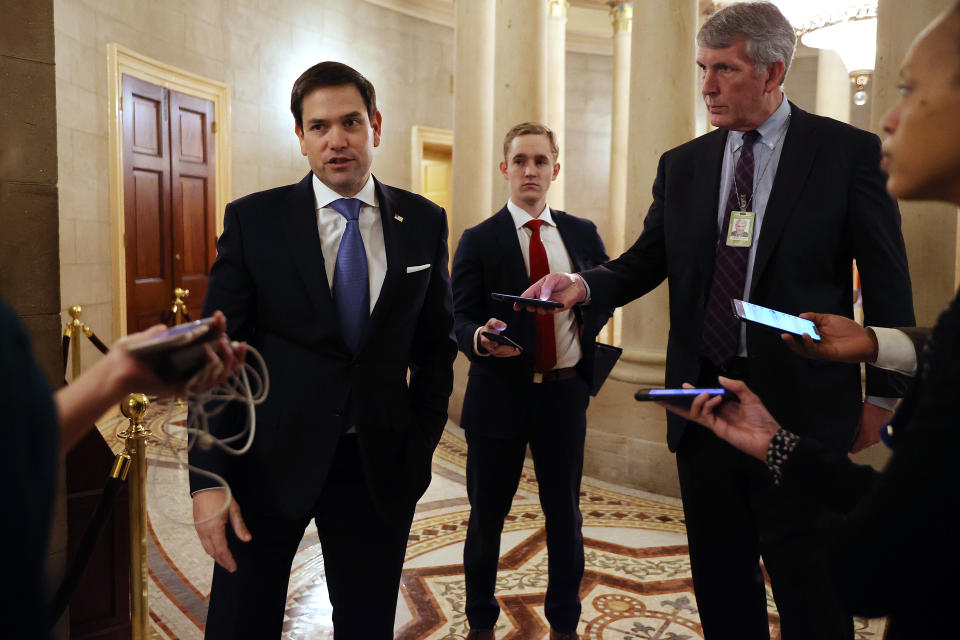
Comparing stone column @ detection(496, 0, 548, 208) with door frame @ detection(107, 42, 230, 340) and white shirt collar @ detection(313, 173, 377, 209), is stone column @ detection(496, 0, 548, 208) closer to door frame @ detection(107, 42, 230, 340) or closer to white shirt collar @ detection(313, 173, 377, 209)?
door frame @ detection(107, 42, 230, 340)

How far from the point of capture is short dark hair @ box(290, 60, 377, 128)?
203 cm

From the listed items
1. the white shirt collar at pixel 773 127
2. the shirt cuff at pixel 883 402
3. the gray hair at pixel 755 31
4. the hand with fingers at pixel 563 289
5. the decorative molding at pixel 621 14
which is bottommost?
the shirt cuff at pixel 883 402

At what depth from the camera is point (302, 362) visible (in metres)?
1.93

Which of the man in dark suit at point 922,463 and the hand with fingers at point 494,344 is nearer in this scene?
the man in dark suit at point 922,463

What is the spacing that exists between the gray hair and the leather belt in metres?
1.39

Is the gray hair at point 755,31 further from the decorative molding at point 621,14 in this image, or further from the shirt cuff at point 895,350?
the decorative molding at point 621,14

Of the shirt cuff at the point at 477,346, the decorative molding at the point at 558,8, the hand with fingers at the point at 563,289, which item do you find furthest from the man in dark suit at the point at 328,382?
the decorative molding at the point at 558,8

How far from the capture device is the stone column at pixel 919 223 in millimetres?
3715

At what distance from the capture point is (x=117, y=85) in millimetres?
7086

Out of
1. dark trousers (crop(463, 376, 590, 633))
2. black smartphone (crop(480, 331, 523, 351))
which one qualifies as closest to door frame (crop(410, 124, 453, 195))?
dark trousers (crop(463, 376, 590, 633))

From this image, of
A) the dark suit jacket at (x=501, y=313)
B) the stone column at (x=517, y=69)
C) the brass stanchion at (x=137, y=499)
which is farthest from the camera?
the stone column at (x=517, y=69)

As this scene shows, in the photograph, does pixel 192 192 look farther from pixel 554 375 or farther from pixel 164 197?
pixel 554 375

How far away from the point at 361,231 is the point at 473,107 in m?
5.04

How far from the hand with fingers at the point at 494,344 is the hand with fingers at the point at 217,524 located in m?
1.18
